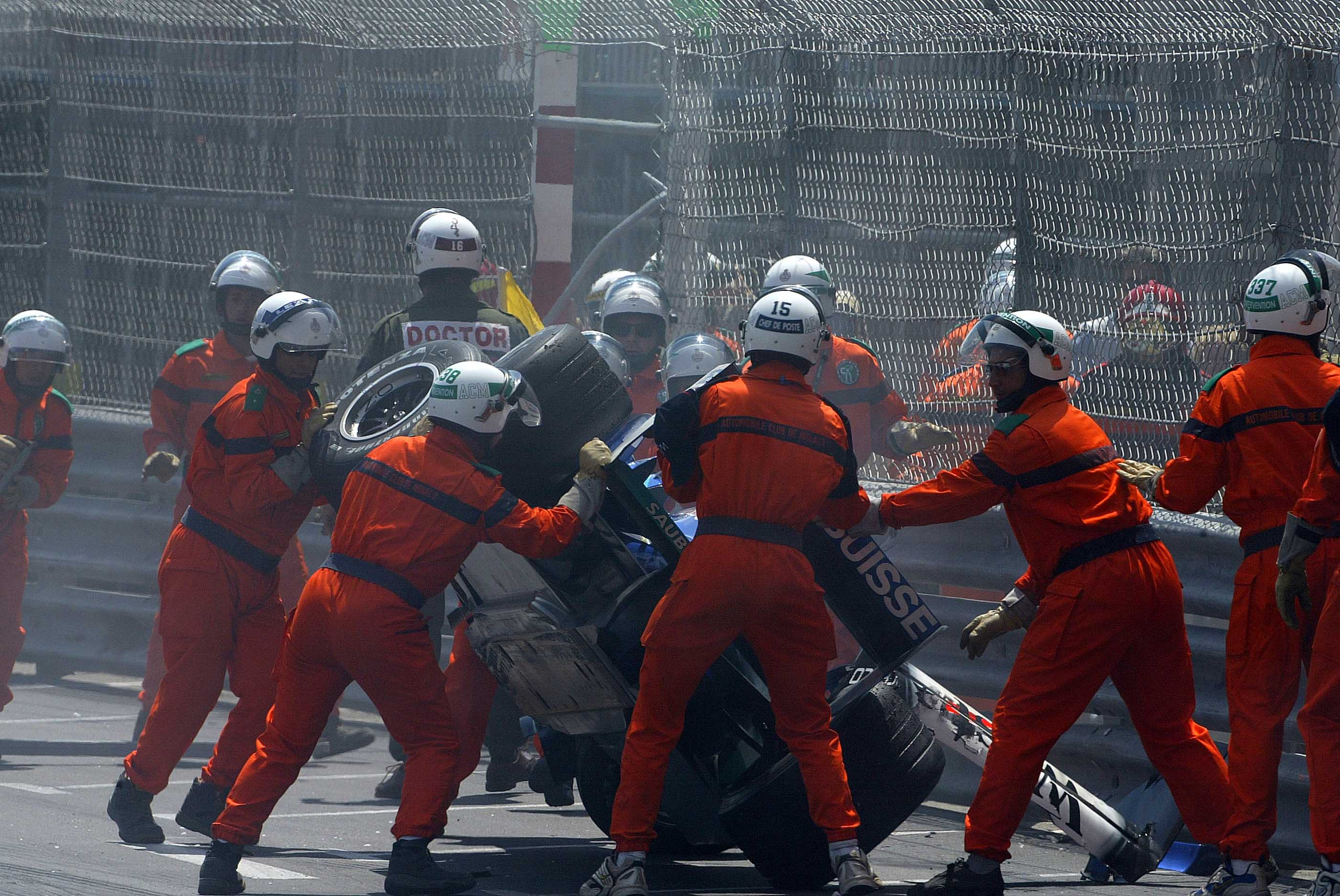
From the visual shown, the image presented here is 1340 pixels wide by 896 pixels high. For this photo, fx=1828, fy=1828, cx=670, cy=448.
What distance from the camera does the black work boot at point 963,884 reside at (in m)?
5.63

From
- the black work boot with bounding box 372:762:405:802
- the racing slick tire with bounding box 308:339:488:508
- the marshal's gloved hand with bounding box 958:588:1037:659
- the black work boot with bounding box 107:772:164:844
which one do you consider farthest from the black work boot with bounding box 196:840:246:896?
the marshal's gloved hand with bounding box 958:588:1037:659

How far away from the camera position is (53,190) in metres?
11.1

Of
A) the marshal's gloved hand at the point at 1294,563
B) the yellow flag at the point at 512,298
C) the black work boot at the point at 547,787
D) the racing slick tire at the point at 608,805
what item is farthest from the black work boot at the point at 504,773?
the marshal's gloved hand at the point at 1294,563

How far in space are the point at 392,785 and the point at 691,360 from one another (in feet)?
7.12

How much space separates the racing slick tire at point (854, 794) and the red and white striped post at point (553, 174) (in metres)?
4.32

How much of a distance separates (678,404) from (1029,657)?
1.35 m

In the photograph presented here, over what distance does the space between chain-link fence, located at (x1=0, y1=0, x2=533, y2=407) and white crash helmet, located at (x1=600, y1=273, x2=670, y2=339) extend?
2.44 ft

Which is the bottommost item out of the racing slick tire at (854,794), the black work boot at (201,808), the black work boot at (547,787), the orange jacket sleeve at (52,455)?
the black work boot at (547,787)

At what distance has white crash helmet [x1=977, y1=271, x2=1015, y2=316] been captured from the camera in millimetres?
7656

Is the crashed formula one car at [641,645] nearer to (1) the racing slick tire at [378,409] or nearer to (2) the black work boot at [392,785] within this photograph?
(1) the racing slick tire at [378,409]

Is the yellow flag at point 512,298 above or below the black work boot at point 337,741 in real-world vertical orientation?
above

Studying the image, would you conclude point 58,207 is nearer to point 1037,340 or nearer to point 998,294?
point 998,294

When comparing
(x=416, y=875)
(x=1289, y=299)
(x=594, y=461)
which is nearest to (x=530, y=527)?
(x=594, y=461)

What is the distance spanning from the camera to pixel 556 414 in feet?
20.2
